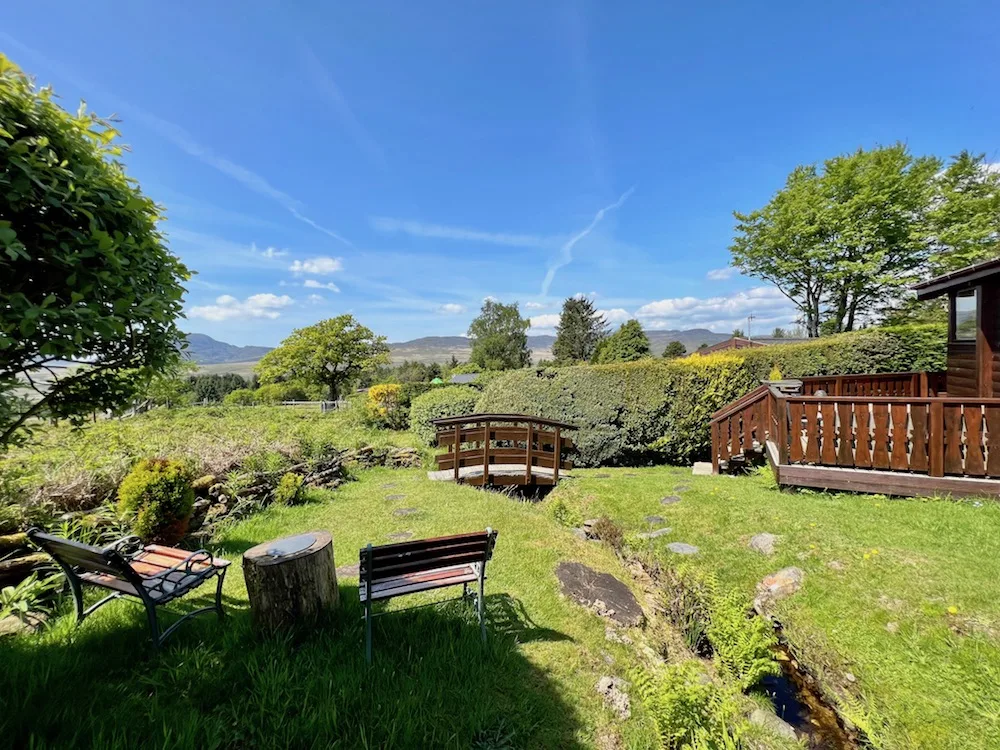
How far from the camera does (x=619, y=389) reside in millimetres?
10617

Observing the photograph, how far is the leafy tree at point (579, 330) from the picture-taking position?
46.2m

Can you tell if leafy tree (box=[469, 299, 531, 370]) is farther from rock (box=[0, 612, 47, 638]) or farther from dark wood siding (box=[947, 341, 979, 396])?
rock (box=[0, 612, 47, 638])

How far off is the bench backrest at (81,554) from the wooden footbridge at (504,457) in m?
5.82

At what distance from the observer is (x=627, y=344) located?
36.1 m

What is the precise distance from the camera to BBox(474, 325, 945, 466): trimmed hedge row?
10383 mm

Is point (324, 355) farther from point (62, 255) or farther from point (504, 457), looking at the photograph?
point (62, 255)

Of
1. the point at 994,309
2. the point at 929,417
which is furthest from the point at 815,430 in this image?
the point at 994,309

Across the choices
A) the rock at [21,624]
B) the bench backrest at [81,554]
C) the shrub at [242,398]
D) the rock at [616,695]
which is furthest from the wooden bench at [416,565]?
the shrub at [242,398]

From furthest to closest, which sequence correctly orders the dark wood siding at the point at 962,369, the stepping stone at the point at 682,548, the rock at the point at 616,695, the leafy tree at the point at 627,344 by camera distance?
the leafy tree at the point at 627,344 < the dark wood siding at the point at 962,369 < the stepping stone at the point at 682,548 < the rock at the point at 616,695

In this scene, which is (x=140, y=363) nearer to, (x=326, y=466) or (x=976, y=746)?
(x=976, y=746)

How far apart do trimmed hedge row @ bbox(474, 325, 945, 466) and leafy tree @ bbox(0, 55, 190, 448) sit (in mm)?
9360

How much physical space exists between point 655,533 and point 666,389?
5.49 metres

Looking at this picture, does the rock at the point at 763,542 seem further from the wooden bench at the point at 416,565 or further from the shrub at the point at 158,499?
the shrub at the point at 158,499

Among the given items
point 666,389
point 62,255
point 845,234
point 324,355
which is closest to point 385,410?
point 666,389
